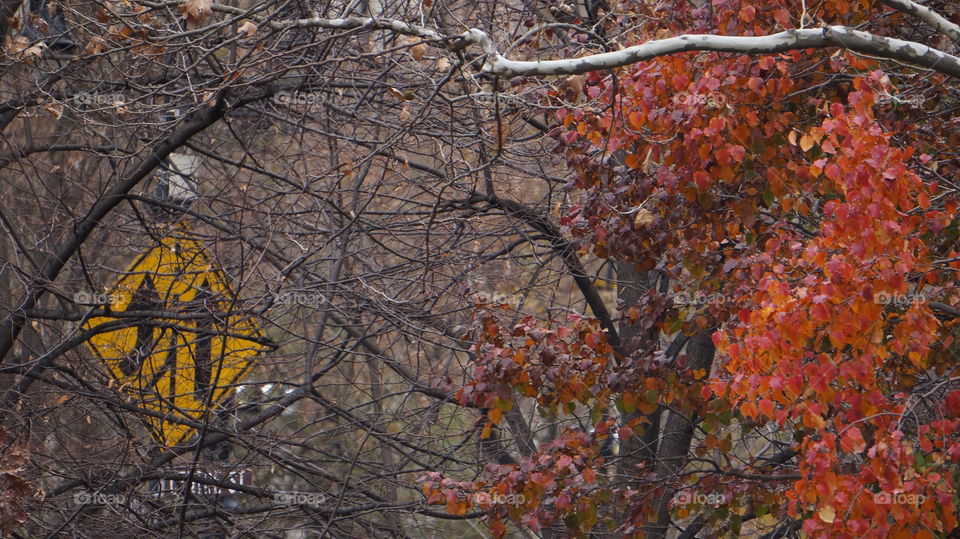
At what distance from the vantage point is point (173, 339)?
978 cm

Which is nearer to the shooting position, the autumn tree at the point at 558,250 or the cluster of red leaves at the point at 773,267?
the cluster of red leaves at the point at 773,267

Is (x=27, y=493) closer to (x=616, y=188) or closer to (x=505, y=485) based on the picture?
(x=505, y=485)

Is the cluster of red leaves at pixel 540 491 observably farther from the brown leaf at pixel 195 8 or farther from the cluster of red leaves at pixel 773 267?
the brown leaf at pixel 195 8

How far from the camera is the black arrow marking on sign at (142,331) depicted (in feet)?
31.0

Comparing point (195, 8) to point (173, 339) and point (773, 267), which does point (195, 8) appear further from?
point (173, 339)

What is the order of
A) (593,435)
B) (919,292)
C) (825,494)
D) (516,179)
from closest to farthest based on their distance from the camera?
(825,494)
(919,292)
(593,435)
(516,179)

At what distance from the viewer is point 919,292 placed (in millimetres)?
6965

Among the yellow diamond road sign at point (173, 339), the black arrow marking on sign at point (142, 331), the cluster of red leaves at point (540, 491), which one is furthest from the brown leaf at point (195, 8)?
the cluster of red leaves at point (540, 491)

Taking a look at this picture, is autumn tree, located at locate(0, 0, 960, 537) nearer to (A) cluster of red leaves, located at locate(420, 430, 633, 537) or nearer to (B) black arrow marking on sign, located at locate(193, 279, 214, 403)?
(A) cluster of red leaves, located at locate(420, 430, 633, 537)

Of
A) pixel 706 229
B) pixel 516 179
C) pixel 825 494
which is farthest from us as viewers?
pixel 516 179

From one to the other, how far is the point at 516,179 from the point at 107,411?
5014 millimetres

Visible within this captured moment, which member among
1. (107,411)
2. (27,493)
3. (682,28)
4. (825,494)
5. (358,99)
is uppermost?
(358,99)

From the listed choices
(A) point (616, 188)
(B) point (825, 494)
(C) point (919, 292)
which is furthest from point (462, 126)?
(B) point (825, 494)

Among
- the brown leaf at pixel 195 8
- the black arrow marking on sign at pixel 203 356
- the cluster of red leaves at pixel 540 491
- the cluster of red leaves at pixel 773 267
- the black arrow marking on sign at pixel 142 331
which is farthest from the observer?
the black arrow marking on sign at pixel 142 331
